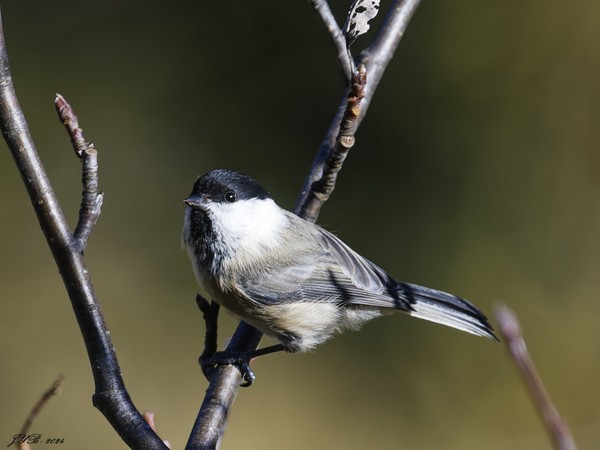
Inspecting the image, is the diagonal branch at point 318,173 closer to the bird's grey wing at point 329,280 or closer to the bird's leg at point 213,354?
the bird's leg at point 213,354

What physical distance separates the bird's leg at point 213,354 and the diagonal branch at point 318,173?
24mm

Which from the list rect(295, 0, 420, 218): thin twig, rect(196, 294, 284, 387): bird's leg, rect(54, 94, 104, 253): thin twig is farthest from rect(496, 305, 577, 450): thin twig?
rect(295, 0, 420, 218): thin twig

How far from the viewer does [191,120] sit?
11.2 ft

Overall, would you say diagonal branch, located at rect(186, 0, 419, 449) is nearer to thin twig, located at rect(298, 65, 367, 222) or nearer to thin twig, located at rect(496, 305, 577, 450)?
thin twig, located at rect(298, 65, 367, 222)

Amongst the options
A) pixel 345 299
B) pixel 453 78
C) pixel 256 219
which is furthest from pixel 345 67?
pixel 453 78

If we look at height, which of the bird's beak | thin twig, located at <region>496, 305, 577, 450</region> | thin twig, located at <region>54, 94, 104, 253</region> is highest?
thin twig, located at <region>496, 305, 577, 450</region>

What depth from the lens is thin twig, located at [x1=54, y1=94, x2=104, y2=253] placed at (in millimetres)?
1246

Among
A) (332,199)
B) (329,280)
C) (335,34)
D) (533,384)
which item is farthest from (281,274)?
(533,384)

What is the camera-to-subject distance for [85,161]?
1.25 m

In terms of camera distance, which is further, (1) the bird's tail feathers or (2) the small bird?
(1) the bird's tail feathers

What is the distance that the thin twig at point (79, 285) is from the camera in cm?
A: 130

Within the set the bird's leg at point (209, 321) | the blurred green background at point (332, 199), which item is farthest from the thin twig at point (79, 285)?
the blurred green background at point (332, 199)

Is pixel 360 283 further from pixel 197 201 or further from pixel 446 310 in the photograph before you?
pixel 197 201

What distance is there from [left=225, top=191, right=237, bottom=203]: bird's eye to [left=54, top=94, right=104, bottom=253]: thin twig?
1.91 feet
